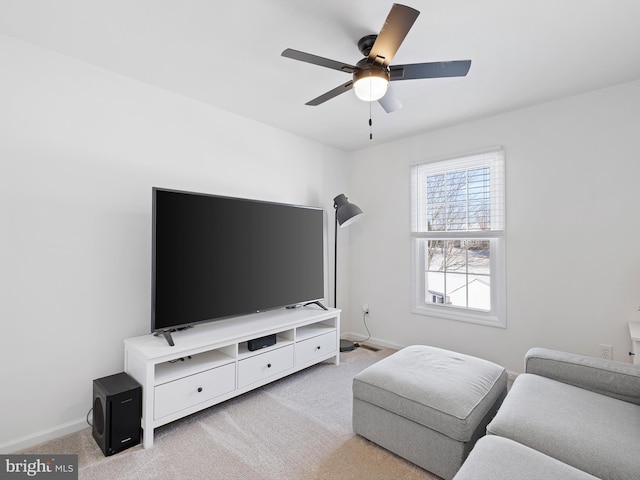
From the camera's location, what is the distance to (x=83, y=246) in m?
2.14

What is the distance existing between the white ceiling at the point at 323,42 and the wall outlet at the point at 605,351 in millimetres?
2054

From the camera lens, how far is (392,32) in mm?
1470

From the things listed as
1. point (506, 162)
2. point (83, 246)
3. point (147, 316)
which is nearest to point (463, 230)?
point (506, 162)

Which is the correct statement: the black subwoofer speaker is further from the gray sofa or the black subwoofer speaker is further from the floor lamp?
the floor lamp

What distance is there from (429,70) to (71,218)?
7.96 ft

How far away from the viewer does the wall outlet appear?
2.46m

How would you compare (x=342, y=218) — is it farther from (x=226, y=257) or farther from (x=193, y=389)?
(x=193, y=389)

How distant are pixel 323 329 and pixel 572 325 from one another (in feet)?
7.12

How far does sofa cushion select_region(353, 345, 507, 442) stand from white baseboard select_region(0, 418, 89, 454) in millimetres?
1859

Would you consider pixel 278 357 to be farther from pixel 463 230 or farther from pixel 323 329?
pixel 463 230

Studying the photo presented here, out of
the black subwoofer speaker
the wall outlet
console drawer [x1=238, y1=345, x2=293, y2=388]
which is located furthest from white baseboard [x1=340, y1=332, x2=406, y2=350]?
the black subwoofer speaker

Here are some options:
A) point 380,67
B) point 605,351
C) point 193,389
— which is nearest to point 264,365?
point 193,389

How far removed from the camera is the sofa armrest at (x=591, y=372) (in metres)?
1.66

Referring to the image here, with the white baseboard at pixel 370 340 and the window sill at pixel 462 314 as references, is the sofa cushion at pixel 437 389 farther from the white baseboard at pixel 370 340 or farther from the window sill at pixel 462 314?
the white baseboard at pixel 370 340
